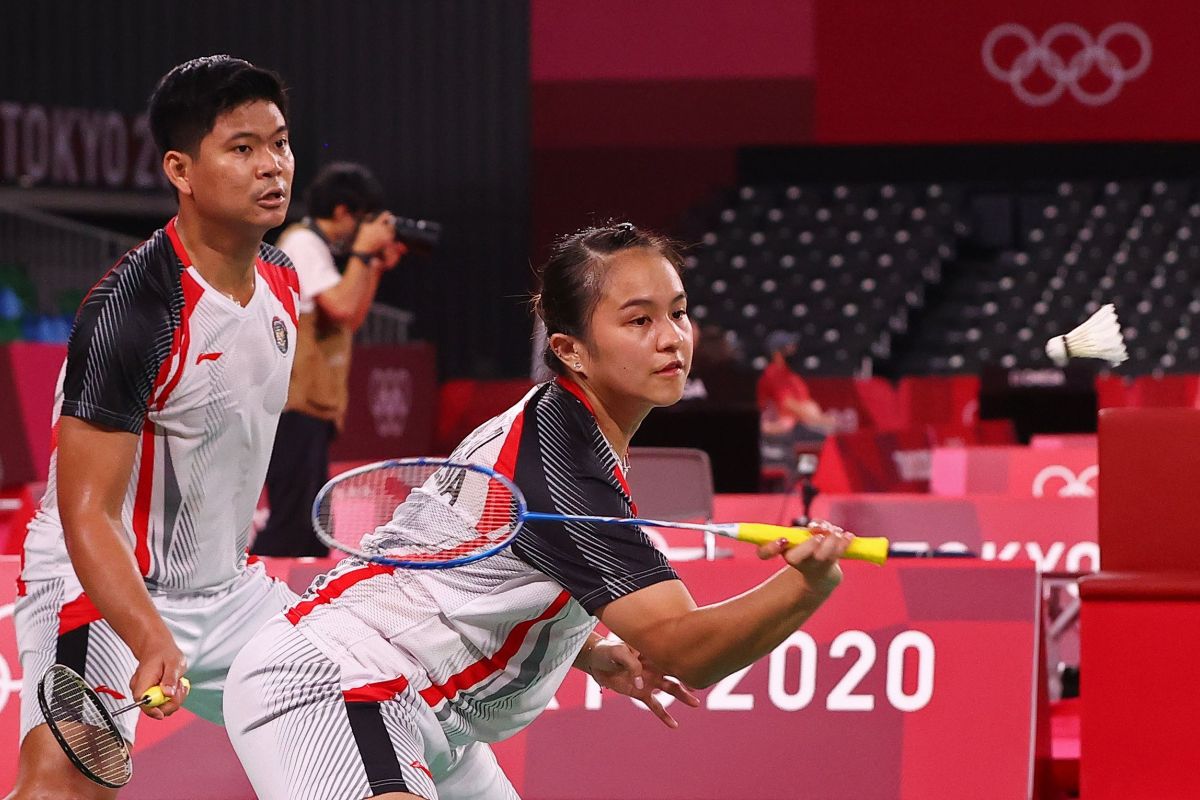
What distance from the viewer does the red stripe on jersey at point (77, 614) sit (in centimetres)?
296

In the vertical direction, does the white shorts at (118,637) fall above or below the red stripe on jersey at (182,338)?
below

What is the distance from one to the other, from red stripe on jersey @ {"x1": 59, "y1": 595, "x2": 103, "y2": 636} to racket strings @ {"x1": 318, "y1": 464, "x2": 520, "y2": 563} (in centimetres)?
52

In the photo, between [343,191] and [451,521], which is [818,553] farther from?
[343,191]

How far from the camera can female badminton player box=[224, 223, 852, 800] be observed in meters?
2.33

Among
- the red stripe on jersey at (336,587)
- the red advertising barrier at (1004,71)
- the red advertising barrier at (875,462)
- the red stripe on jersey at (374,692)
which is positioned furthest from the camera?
the red advertising barrier at (1004,71)

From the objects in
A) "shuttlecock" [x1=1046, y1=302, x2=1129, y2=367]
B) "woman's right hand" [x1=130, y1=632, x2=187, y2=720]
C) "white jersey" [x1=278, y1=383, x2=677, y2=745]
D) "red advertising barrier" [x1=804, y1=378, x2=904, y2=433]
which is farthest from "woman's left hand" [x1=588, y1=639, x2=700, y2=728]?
"red advertising barrier" [x1=804, y1=378, x2=904, y2=433]

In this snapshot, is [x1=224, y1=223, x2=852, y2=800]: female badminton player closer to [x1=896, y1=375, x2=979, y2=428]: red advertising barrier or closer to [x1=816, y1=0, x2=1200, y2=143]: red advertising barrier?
[x1=896, y1=375, x2=979, y2=428]: red advertising barrier

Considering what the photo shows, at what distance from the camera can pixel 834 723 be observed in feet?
12.9

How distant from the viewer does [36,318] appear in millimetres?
15273

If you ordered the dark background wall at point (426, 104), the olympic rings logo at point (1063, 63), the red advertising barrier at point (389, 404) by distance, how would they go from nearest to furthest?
the red advertising barrier at point (389, 404) → the dark background wall at point (426, 104) → the olympic rings logo at point (1063, 63)

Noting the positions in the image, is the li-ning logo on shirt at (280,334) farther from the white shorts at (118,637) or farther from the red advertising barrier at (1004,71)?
the red advertising barrier at (1004,71)

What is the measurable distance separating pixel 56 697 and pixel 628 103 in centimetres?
1840

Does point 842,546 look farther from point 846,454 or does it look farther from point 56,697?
point 846,454

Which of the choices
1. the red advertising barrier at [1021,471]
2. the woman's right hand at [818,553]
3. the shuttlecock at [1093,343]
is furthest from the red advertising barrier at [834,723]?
the red advertising barrier at [1021,471]
